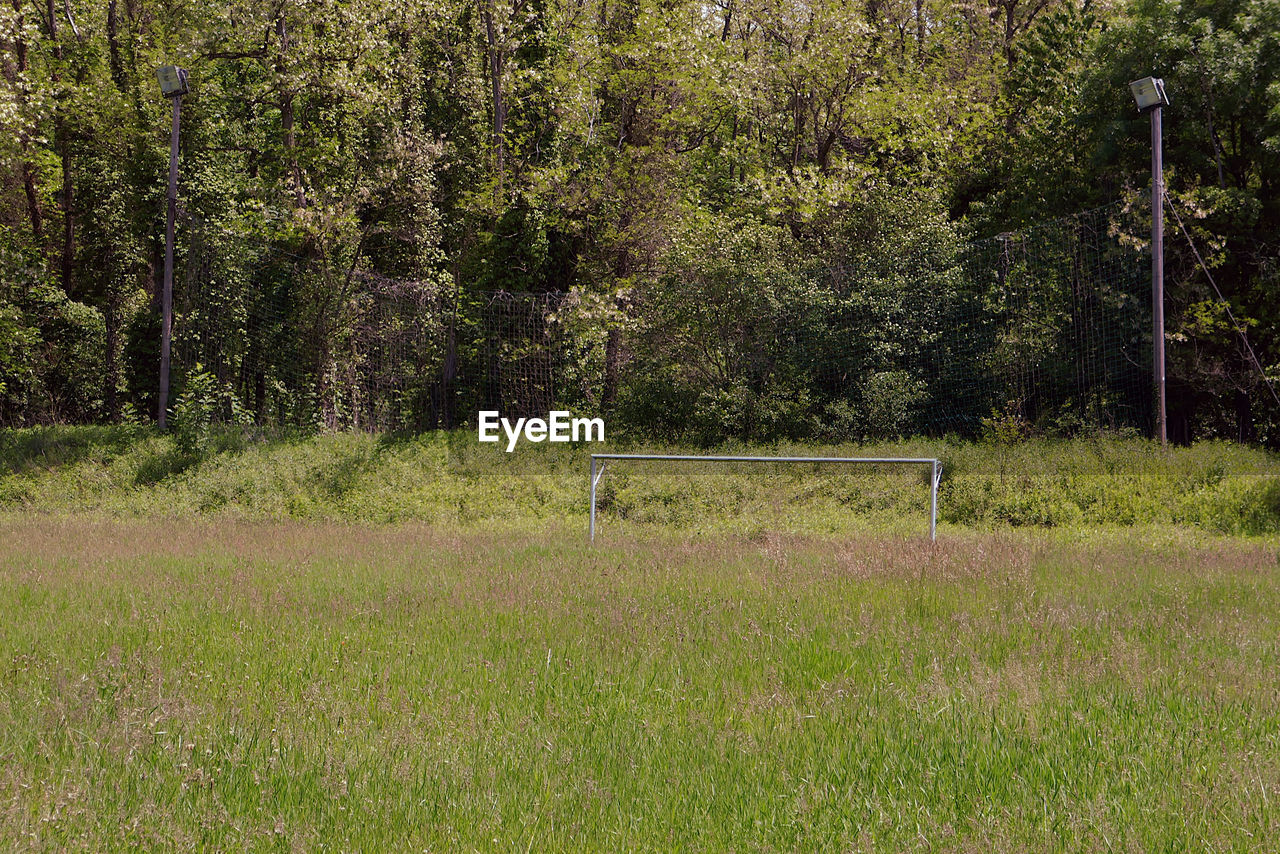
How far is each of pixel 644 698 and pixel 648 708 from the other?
22 cm

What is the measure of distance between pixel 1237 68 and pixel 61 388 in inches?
1124

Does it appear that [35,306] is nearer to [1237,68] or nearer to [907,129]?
[907,129]

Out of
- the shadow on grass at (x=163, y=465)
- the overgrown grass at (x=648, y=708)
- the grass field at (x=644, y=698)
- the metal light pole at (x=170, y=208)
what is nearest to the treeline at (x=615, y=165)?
the metal light pole at (x=170, y=208)

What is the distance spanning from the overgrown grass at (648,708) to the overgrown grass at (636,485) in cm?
472

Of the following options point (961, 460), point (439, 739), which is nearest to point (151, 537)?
point (439, 739)

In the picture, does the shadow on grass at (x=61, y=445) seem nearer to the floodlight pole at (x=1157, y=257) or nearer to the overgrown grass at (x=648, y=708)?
the overgrown grass at (x=648, y=708)

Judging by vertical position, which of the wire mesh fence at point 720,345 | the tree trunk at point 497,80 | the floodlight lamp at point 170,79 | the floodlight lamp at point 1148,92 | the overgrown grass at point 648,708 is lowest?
the overgrown grass at point 648,708

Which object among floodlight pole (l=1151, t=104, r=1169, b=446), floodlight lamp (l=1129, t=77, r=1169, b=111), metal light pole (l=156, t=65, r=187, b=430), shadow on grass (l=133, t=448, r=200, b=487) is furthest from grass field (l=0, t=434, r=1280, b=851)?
metal light pole (l=156, t=65, r=187, b=430)

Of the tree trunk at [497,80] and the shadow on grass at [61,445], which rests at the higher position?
the tree trunk at [497,80]

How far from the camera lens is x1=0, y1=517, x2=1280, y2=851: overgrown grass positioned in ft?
11.2

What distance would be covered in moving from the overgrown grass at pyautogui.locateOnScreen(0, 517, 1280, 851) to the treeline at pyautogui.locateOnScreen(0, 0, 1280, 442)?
1016 centimetres

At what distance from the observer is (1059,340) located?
659 inches

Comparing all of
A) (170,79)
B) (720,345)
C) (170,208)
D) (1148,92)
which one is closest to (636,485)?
(720,345)

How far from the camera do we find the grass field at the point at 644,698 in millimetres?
3445
